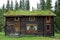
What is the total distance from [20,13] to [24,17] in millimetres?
1706

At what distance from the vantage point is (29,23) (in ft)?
200

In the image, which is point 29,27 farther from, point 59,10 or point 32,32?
point 59,10

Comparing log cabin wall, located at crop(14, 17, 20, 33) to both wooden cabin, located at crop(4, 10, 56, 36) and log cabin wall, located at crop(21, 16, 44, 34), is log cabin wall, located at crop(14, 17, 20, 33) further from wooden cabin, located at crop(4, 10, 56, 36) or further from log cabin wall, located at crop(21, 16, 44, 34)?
log cabin wall, located at crop(21, 16, 44, 34)

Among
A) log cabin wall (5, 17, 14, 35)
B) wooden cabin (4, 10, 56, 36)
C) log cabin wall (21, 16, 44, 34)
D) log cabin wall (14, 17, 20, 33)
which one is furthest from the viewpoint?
A: log cabin wall (14, 17, 20, 33)

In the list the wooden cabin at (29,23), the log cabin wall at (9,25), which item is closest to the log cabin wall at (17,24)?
the wooden cabin at (29,23)

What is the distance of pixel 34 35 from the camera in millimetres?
60156

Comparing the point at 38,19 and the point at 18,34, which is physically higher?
the point at 38,19

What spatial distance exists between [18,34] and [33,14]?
682 centimetres

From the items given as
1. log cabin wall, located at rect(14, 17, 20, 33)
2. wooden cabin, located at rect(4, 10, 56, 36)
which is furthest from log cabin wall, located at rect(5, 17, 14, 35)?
log cabin wall, located at rect(14, 17, 20, 33)

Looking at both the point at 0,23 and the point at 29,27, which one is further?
the point at 0,23

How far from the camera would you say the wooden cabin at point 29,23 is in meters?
60.6

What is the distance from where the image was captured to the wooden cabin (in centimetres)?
6059

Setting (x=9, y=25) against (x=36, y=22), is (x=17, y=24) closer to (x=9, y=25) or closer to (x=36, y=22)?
(x=9, y=25)

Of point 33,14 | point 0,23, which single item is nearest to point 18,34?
point 33,14
